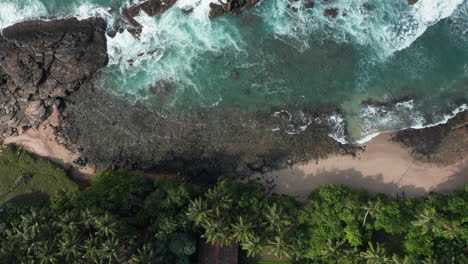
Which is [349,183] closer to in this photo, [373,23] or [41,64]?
[373,23]

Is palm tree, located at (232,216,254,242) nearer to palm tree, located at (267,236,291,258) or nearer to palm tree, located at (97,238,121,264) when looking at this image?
palm tree, located at (267,236,291,258)

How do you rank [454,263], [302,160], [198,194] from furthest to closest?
[302,160] < [198,194] < [454,263]

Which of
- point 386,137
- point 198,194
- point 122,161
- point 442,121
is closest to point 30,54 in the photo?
point 122,161

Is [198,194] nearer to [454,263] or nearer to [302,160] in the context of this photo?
[302,160]

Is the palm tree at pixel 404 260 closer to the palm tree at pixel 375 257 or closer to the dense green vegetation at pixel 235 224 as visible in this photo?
the dense green vegetation at pixel 235 224

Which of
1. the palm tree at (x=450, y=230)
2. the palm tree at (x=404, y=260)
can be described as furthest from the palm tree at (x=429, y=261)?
the palm tree at (x=450, y=230)

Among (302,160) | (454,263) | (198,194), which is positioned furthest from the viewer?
(302,160)
